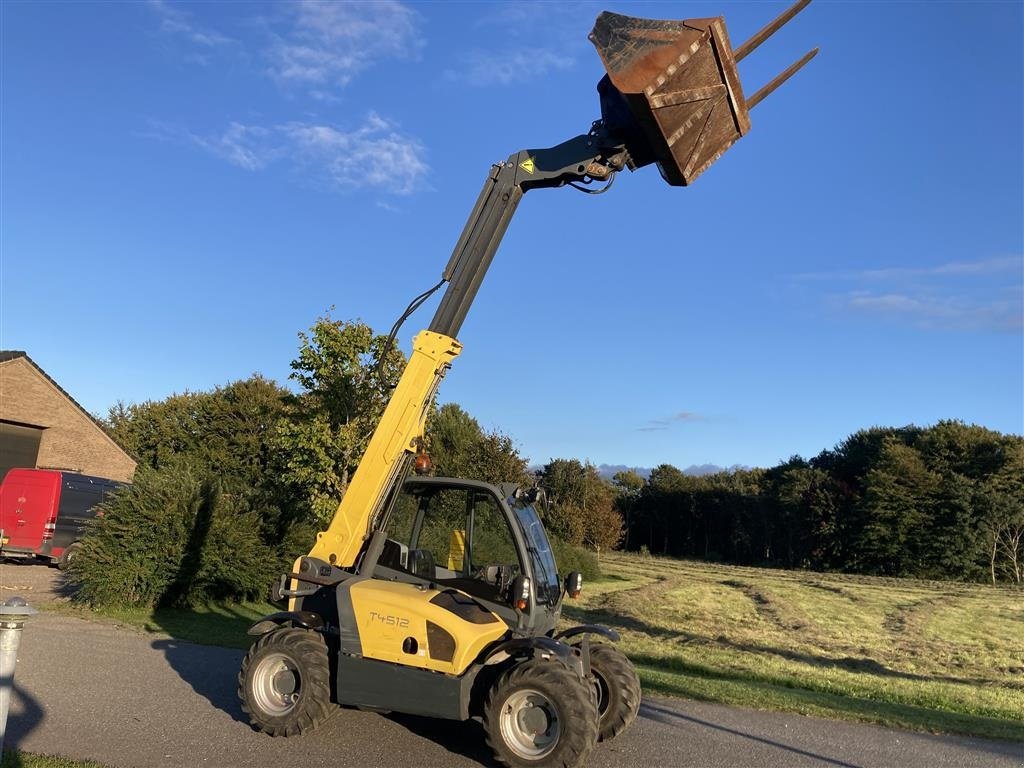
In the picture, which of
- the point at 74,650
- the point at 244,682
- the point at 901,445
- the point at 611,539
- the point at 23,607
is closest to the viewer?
the point at 23,607

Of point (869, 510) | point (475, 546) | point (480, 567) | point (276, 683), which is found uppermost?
point (869, 510)

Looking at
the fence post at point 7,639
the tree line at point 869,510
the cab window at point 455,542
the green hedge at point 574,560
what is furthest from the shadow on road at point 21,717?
the tree line at point 869,510

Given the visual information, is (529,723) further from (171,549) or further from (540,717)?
(171,549)

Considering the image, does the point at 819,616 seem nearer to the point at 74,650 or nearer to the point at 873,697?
the point at 873,697

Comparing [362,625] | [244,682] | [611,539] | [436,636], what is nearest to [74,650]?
[244,682]

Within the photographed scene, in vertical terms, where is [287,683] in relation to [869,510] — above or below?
below

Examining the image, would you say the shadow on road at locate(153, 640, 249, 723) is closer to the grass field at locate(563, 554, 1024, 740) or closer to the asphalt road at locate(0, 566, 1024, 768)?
the asphalt road at locate(0, 566, 1024, 768)

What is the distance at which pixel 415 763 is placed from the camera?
5.78 m

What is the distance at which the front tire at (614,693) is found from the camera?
6.41 m

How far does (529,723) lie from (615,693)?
108 cm

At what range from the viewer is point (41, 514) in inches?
720

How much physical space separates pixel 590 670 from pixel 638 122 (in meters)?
4.43

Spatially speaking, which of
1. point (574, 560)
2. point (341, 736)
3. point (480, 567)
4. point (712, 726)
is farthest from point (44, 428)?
point (712, 726)

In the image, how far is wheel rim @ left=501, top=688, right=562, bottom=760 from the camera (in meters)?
5.59
